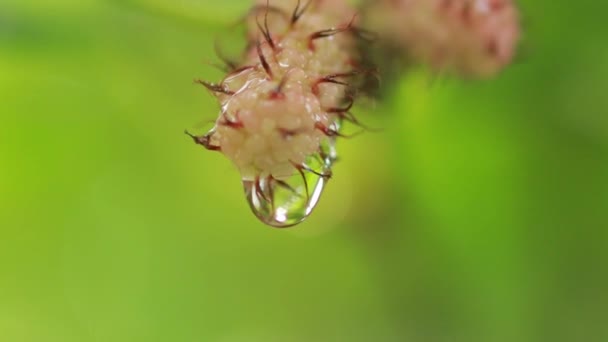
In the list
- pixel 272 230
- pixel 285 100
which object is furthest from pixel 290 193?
pixel 272 230

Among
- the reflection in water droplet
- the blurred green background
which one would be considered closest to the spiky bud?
the reflection in water droplet

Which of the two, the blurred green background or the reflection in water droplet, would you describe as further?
the blurred green background

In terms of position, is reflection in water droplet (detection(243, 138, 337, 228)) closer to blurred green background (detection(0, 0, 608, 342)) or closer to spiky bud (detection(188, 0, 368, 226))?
spiky bud (detection(188, 0, 368, 226))

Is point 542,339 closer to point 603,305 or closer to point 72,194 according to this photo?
point 603,305

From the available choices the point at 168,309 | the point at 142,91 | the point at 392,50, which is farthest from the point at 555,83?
the point at 168,309

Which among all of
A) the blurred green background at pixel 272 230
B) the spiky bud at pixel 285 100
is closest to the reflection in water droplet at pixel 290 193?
the spiky bud at pixel 285 100

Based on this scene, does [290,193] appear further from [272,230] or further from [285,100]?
[272,230]

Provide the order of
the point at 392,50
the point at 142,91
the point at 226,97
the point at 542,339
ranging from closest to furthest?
the point at 226,97 < the point at 392,50 < the point at 542,339 < the point at 142,91

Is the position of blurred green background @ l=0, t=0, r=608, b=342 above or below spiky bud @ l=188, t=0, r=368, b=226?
above
